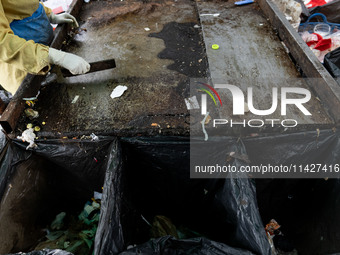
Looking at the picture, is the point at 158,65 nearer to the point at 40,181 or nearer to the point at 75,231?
the point at 40,181

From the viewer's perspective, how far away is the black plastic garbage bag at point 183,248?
119 cm

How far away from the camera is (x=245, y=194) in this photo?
138 centimetres

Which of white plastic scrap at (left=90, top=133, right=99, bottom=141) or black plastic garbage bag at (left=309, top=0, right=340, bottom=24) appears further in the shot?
black plastic garbage bag at (left=309, top=0, right=340, bottom=24)

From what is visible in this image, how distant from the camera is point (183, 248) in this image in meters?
1.30

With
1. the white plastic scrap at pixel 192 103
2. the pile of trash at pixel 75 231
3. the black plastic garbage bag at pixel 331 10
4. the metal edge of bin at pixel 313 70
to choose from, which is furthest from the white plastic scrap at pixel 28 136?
the black plastic garbage bag at pixel 331 10

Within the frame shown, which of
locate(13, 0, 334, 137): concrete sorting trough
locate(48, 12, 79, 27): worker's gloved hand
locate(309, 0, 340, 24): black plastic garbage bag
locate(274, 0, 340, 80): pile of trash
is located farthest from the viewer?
locate(309, 0, 340, 24): black plastic garbage bag

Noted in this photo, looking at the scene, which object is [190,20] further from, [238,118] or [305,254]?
[305,254]

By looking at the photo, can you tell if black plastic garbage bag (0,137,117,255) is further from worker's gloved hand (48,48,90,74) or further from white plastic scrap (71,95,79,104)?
worker's gloved hand (48,48,90,74)

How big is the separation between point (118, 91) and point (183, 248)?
43.8 inches

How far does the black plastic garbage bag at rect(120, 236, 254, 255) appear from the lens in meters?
1.19

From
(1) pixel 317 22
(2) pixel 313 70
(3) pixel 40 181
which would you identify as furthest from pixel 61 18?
(1) pixel 317 22

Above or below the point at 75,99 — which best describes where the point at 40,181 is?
below

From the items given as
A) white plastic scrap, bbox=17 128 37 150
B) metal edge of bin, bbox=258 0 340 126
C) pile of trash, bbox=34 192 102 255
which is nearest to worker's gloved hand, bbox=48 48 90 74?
white plastic scrap, bbox=17 128 37 150

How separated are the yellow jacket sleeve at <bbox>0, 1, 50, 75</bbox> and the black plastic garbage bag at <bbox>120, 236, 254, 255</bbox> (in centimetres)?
124
